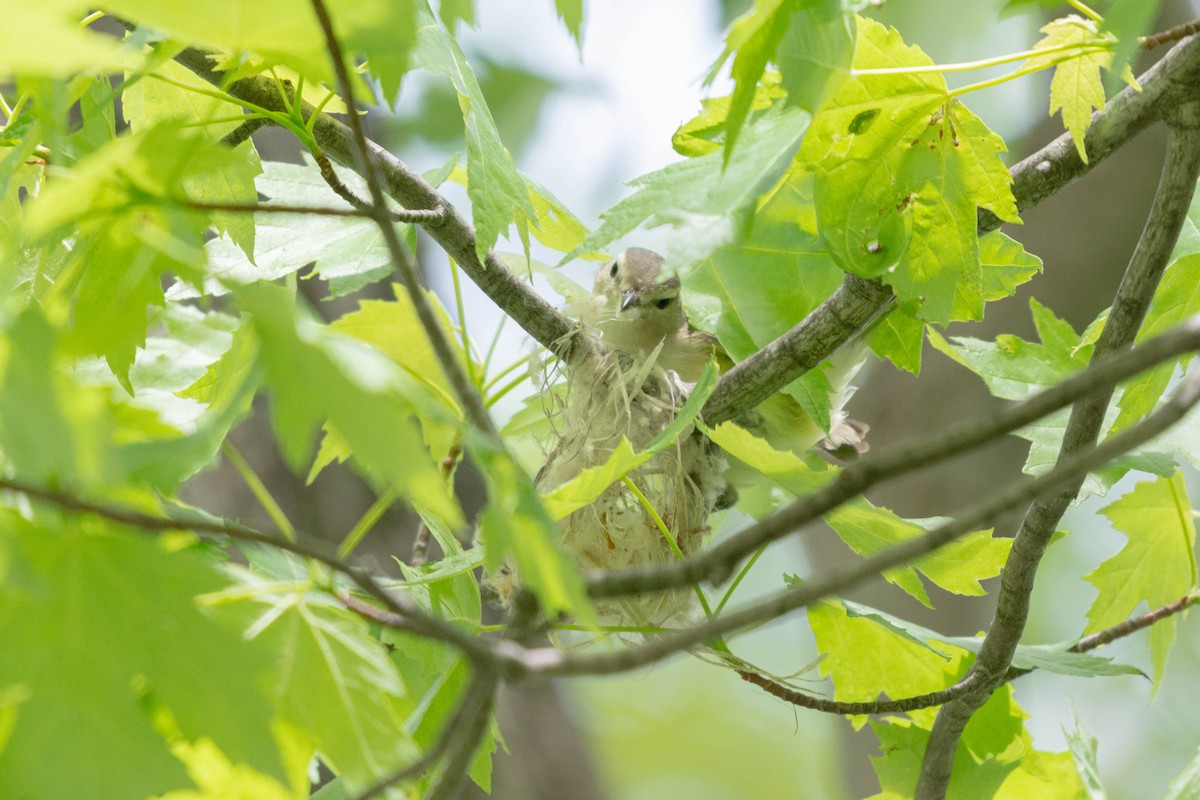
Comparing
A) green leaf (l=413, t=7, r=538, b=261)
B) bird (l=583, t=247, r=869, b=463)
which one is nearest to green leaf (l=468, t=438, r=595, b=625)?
green leaf (l=413, t=7, r=538, b=261)

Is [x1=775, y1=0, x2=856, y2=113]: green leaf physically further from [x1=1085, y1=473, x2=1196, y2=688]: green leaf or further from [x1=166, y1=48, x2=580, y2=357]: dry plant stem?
[x1=1085, y1=473, x2=1196, y2=688]: green leaf

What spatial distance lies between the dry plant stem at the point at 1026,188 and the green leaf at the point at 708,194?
15.2 inches

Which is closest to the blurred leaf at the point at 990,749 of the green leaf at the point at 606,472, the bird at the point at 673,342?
the bird at the point at 673,342

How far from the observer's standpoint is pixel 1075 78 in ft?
4.30

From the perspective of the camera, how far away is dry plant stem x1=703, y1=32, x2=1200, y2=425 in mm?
1325

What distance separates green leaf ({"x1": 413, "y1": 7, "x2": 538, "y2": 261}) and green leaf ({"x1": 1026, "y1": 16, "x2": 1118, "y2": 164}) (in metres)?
0.69

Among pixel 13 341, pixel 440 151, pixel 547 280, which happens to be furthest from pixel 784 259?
pixel 440 151

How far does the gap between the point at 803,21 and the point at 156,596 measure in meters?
0.79

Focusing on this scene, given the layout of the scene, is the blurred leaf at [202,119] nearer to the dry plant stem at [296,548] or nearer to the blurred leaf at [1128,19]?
the dry plant stem at [296,548]

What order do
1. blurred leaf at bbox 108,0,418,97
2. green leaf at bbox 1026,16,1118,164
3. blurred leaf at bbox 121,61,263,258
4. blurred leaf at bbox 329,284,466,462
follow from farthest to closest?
blurred leaf at bbox 329,284,466,462
blurred leaf at bbox 121,61,263,258
green leaf at bbox 1026,16,1118,164
blurred leaf at bbox 108,0,418,97

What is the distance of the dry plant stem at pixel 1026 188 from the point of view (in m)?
1.33

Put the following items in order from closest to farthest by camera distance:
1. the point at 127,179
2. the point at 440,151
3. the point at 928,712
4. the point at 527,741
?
the point at 127,179 → the point at 928,712 → the point at 527,741 → the point at 440,151

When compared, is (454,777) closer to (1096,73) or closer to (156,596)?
(156,596)

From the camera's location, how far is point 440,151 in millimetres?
5406
